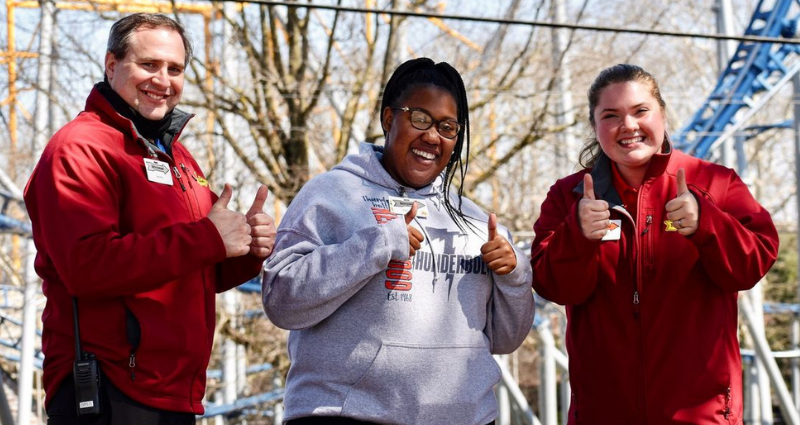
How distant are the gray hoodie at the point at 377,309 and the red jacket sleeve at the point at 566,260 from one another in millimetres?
88

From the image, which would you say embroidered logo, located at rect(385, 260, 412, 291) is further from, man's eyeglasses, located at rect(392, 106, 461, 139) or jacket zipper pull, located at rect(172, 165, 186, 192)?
jacket zipper pull, located at rect(172, 165, 186, 192)

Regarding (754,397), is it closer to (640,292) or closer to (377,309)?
(640,292)

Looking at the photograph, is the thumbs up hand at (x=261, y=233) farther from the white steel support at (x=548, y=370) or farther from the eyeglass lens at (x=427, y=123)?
the white steel support at (x=548, y=370)

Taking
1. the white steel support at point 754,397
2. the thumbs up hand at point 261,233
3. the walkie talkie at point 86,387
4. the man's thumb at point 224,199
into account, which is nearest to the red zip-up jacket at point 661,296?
the thumbs up hand at point 261,233

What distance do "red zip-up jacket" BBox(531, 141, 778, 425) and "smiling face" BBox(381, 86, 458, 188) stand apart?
0.42 metres

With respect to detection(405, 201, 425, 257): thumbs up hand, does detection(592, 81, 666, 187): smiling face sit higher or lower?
higher

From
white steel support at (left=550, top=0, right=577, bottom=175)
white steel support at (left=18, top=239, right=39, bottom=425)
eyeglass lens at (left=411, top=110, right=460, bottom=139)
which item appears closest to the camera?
eyeglass lens at (left=411, top=110, right=460, bottom=139)

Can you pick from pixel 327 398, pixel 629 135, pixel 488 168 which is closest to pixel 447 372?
pixel 327 398

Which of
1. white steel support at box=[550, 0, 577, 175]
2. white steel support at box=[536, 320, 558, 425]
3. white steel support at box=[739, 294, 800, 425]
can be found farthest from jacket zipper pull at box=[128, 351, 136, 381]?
white steel support at box=[550, 0, 577, 175]

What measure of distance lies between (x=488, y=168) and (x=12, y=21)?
4808mm

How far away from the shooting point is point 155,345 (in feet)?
8.03

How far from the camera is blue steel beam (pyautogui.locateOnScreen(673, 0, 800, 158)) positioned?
1020 cm

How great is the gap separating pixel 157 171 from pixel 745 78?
890 cm

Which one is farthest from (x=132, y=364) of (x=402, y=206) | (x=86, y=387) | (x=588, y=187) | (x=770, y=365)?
(x=770, y=365)
